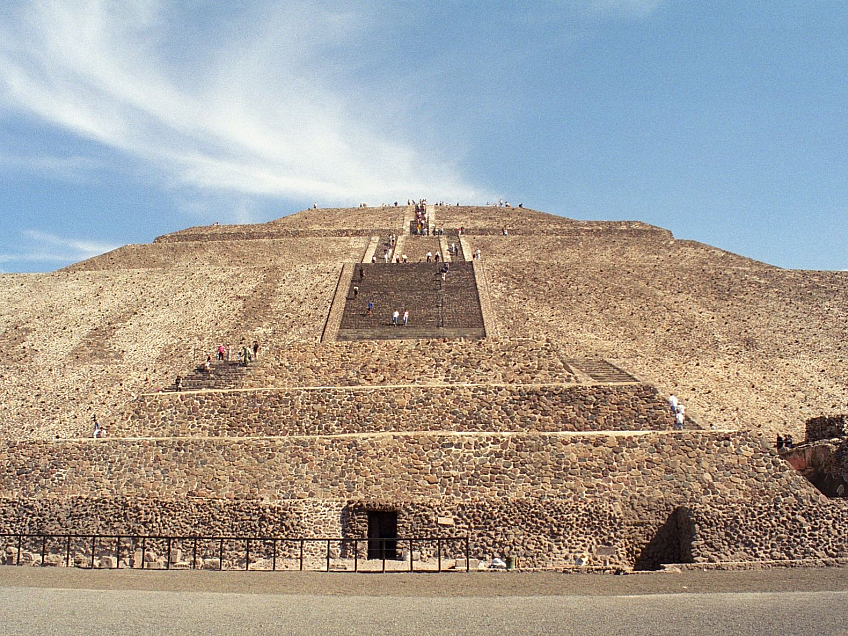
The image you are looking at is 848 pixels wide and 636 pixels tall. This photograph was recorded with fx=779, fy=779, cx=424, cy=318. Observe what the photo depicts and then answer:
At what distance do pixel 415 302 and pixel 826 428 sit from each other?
13849 mm

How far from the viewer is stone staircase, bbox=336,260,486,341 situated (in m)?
24.1

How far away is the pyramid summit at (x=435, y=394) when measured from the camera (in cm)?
1379

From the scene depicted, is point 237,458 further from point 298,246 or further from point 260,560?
point 298,246

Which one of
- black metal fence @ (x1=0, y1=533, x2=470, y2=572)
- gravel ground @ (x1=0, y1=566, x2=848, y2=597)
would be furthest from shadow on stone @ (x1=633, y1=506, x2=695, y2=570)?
black metal fence @ (x1=0, y1=533, x2=470, y2=572)

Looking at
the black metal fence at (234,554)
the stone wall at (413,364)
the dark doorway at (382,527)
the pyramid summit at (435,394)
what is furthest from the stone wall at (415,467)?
the stone wall at (413,364)

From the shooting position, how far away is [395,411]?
17000 mm

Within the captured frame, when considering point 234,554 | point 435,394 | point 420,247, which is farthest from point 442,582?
point 420,247

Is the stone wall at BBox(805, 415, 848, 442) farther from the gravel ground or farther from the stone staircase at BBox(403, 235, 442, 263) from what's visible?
the stone staircase at BBox(403, 235, 442, 263)

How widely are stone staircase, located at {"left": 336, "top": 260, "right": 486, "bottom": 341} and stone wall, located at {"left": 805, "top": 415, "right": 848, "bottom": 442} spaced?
31.4 feet

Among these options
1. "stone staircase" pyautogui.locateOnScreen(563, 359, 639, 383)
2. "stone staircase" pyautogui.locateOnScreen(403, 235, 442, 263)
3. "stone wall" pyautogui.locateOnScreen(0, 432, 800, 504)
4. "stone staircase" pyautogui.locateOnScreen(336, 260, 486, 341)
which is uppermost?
"stone staircase" pyautogui.locateOnScreen(403, 235, 442, 263)

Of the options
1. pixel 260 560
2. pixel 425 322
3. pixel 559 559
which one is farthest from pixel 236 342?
pixel 559 559

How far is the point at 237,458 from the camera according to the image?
15.2m

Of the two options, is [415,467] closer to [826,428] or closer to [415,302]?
[826,428]

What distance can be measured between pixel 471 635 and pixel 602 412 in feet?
31.4
